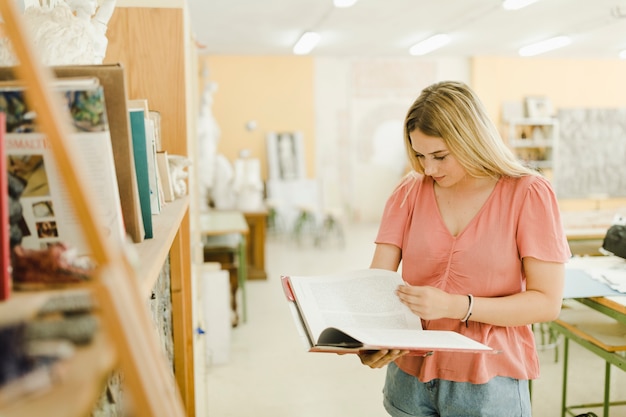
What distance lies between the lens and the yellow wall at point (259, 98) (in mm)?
9719

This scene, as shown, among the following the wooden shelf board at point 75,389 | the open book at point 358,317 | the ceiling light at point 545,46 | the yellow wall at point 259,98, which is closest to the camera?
the wooden shelf board at point 75,389

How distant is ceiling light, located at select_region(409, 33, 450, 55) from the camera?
8230mm

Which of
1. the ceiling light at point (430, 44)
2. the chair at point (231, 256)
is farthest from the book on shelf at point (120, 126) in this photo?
the ceiling light at point (430, 44)

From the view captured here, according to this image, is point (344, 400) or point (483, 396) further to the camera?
point (344, 400)

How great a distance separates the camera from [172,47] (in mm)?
1883

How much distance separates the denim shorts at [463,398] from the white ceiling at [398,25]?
5.31m

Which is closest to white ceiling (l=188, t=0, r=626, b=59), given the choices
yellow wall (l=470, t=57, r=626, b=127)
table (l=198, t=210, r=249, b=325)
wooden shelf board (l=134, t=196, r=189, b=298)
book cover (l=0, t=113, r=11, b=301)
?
yellow wall (l=470, t=57, r=626, b=127)

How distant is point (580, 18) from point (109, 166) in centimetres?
776

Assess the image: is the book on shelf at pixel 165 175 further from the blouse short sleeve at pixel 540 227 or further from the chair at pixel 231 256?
the chair at pixel 231 256

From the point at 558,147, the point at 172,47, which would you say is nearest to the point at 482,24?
the point at 558,147

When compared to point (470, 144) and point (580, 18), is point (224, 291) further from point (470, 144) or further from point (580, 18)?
point (580, 18)

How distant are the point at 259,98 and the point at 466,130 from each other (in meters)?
8.59

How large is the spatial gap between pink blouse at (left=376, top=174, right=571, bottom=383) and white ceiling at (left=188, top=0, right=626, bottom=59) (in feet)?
16.8

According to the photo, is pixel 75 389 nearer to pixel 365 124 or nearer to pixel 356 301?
pixel 356 301
